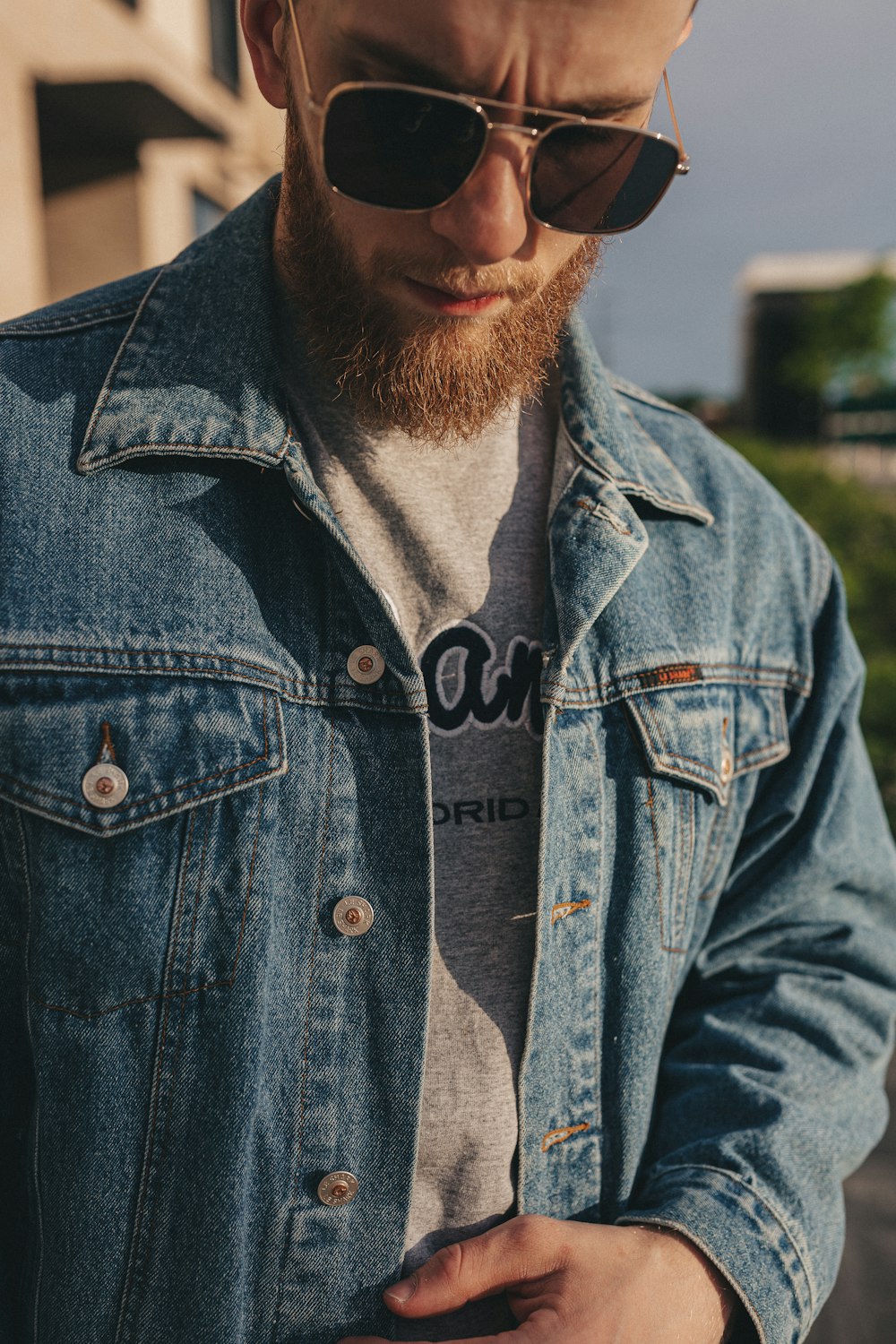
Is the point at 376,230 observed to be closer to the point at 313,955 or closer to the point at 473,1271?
the point at 313,955

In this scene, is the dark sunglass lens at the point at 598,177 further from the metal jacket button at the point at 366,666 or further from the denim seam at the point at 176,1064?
the denim seam at the point at 176,1064

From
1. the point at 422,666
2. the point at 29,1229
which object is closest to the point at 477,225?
the point at 422,666

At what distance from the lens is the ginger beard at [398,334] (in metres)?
1.30

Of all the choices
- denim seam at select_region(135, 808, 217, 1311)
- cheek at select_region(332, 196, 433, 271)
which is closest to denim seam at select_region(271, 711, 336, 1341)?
denim seam at select_region(135, 808, 217, 1311)

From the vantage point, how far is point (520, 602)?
1.43 metres

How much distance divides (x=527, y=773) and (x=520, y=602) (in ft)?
0.83

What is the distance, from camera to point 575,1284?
4.18ft

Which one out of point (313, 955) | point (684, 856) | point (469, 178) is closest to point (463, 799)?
point (313, 955)

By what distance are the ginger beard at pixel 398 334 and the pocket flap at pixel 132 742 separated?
17.7 inches

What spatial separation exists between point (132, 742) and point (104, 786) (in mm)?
63

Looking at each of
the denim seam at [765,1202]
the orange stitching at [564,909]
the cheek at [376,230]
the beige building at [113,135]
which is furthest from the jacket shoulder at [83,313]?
the beige building at [113,135]

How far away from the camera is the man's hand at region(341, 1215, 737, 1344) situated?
124 centimetres

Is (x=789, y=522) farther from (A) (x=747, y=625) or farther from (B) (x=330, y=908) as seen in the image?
(B) (x=330, y=908)

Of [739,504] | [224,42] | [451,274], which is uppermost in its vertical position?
[224,42]
